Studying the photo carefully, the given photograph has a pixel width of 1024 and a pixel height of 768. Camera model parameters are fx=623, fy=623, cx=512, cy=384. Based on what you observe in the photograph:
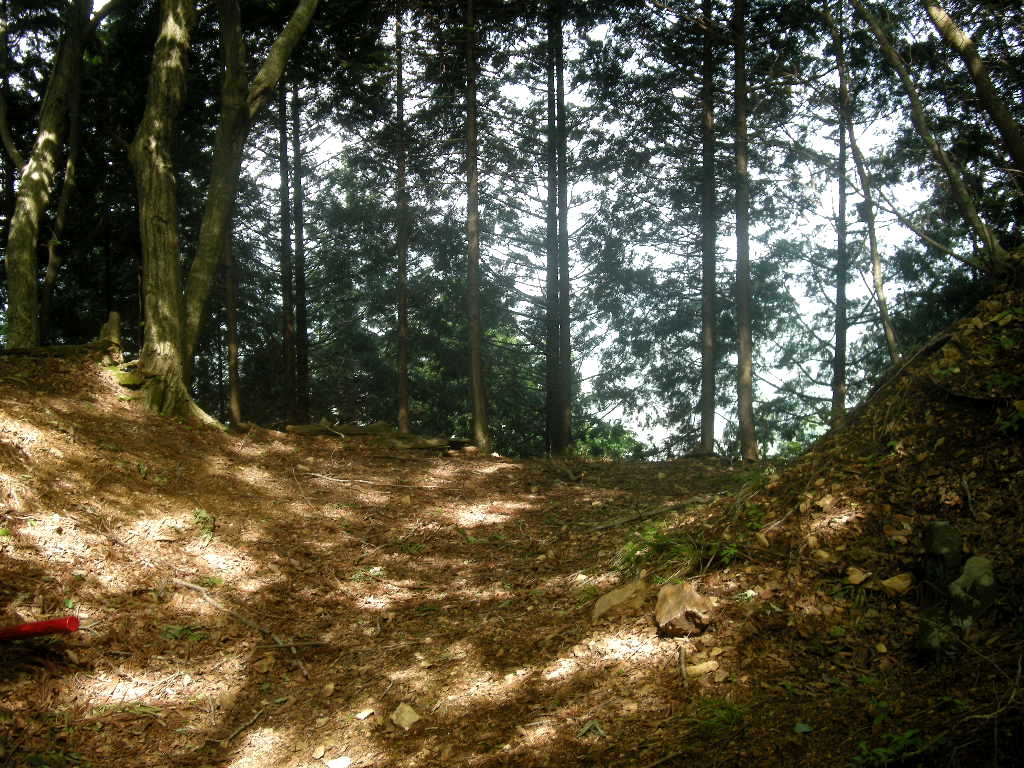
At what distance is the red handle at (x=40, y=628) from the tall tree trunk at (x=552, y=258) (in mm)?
13287

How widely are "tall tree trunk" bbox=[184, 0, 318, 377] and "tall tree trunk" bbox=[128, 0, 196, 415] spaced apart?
1.55 ft

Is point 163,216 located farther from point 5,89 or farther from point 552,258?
point 552,258

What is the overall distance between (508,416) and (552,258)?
19.7ft

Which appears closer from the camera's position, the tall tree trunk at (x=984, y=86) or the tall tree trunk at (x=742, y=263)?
the tall tree trunk at (x=984, y=86)

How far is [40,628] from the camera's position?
3.44 meters

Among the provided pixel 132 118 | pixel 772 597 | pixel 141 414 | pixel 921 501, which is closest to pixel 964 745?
pixel 772 597

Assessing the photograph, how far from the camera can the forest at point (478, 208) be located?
30.9 ft

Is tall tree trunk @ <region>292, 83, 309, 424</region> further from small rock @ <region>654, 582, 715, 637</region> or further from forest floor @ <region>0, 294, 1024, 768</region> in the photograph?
small rock @ <region>654, 582, 715, 637</region>

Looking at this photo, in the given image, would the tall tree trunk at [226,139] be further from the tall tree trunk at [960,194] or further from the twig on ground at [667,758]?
the twig on ground at [667,758]

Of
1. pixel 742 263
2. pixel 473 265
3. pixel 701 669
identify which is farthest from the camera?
pixel 742 263

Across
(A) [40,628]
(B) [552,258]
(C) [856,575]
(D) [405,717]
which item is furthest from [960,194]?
(B) [552,258]

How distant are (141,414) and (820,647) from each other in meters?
7.38

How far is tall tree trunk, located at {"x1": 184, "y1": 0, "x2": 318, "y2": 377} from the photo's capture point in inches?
352

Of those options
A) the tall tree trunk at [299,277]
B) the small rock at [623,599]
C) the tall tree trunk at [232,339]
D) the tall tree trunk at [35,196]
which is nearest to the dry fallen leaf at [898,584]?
the small rock at [623,599]
